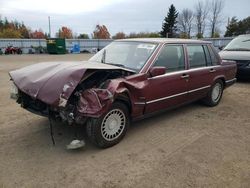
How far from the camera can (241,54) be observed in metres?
9.01

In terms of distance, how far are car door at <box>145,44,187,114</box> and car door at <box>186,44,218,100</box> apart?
0.82 feet

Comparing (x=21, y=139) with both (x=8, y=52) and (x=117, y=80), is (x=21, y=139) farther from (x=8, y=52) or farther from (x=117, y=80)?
(x=8, y=52)

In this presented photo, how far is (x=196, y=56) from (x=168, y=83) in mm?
1324

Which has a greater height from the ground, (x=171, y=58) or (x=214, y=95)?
(x=171, y=58)

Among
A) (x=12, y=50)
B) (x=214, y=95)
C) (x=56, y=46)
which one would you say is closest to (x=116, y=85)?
(x=214, y=95)

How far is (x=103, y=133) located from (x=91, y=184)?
3.04 ft

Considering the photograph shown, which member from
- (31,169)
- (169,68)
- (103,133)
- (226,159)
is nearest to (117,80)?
(103,133)

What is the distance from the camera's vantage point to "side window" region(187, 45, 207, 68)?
5.21 meters

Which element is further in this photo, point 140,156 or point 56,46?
point 56,46

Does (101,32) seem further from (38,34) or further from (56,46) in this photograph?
(56,46)

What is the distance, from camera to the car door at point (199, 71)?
5.20 meters

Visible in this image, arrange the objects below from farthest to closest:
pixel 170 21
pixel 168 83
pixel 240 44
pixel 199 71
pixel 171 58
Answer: pixel 170 21, pixel 240 44, pixel 199 71, pixel 171 58, pixel 168 83

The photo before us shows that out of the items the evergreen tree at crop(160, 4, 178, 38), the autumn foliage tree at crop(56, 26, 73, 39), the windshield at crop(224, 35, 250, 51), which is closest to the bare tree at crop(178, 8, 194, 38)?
the evergreen tree at crop(160, 4, 178, 38)

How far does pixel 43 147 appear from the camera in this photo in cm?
381
